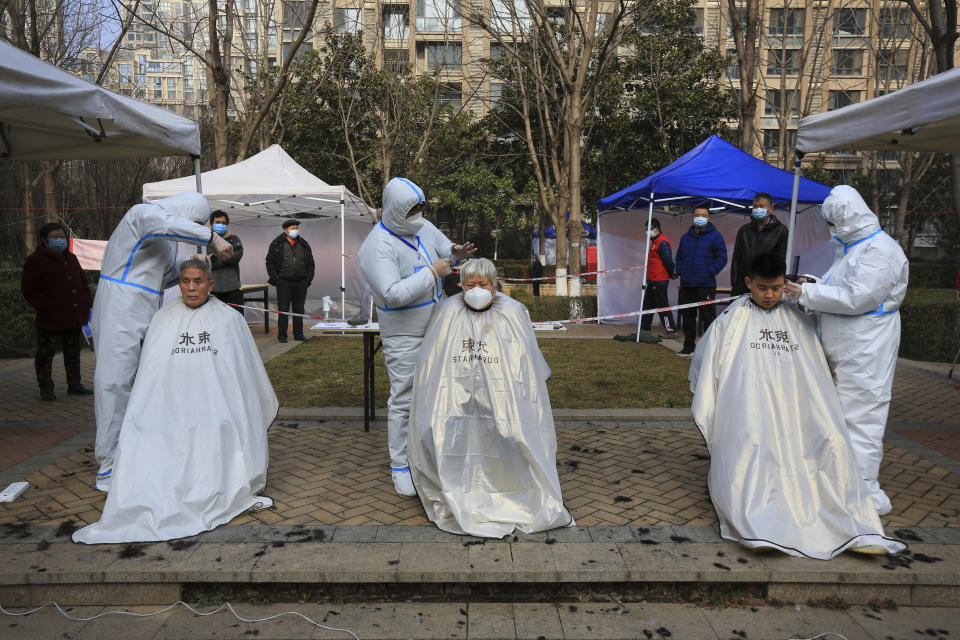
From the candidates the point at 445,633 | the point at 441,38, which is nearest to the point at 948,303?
the point at 445,633

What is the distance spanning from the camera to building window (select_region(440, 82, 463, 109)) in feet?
74.0

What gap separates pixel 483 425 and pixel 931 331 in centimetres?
905

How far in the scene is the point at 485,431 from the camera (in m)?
3.94

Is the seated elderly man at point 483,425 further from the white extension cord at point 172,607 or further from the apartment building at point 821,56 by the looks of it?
the apartment building at point 821,56

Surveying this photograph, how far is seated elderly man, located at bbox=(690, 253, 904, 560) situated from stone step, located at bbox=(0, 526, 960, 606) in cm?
14

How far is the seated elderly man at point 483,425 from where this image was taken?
385cm

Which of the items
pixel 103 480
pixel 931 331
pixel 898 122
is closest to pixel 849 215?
pixel 898 122

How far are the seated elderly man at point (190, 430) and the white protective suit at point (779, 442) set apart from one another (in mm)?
2591

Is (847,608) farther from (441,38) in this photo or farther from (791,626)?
(441,38)

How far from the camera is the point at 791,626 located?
10.4ft

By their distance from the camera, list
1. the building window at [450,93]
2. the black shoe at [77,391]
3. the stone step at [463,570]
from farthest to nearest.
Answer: the building window at [450,93] → the black shoe at [77,391] → the stone step at [463,570]

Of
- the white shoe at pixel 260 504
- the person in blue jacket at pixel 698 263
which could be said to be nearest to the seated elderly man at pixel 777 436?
the white shoe at pixel 260 504

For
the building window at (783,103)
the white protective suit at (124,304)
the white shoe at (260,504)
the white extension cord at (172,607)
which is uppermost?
the building window at (783,103)

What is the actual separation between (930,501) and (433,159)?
24137 millimetres
